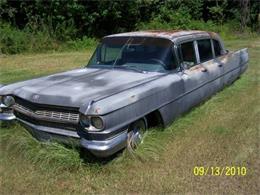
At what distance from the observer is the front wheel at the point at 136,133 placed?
4392 millimetres

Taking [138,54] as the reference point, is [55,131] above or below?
below

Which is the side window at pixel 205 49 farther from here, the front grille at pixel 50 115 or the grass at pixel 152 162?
the front grille at pixel 50 115

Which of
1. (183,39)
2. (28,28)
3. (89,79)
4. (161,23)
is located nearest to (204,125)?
(183,39)

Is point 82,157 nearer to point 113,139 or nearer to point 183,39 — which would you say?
point 113,139

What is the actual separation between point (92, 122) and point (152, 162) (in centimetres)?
94

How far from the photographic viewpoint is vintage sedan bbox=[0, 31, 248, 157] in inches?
156

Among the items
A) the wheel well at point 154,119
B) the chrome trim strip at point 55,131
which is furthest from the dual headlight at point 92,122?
the wheel well at point 154,119

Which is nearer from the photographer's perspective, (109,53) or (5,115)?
(5,115)

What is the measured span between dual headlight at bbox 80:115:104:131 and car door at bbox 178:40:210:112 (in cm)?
178

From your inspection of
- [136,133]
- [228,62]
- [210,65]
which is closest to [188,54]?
[210,65]
